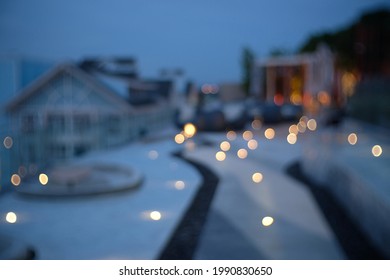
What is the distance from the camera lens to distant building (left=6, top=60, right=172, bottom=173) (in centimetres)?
389

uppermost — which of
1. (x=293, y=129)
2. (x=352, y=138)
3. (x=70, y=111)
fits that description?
(x=70, y=111)

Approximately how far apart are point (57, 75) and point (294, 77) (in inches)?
147

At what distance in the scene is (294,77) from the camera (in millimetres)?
6676

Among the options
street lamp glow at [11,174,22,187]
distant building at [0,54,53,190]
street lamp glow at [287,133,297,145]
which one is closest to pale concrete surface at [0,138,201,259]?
street lamp glow at [11,174,22,187]

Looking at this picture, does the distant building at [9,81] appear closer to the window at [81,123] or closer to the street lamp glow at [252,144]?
the window at [81,123]

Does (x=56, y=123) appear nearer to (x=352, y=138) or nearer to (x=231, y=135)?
(x=352, y=138)

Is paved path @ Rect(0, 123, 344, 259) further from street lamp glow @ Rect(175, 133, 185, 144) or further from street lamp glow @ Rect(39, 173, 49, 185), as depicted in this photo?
street lamp glow @ Rect(175, 133, 185, 144)

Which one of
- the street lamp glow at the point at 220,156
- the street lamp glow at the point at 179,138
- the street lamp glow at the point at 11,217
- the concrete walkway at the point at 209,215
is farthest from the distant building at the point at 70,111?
the street lamp glow at the point at 179,138

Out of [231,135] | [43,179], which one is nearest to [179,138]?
[231,135]

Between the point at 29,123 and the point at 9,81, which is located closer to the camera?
the point at 9,81

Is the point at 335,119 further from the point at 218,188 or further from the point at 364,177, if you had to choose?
the point at 364,177

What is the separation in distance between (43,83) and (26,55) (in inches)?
20.3
